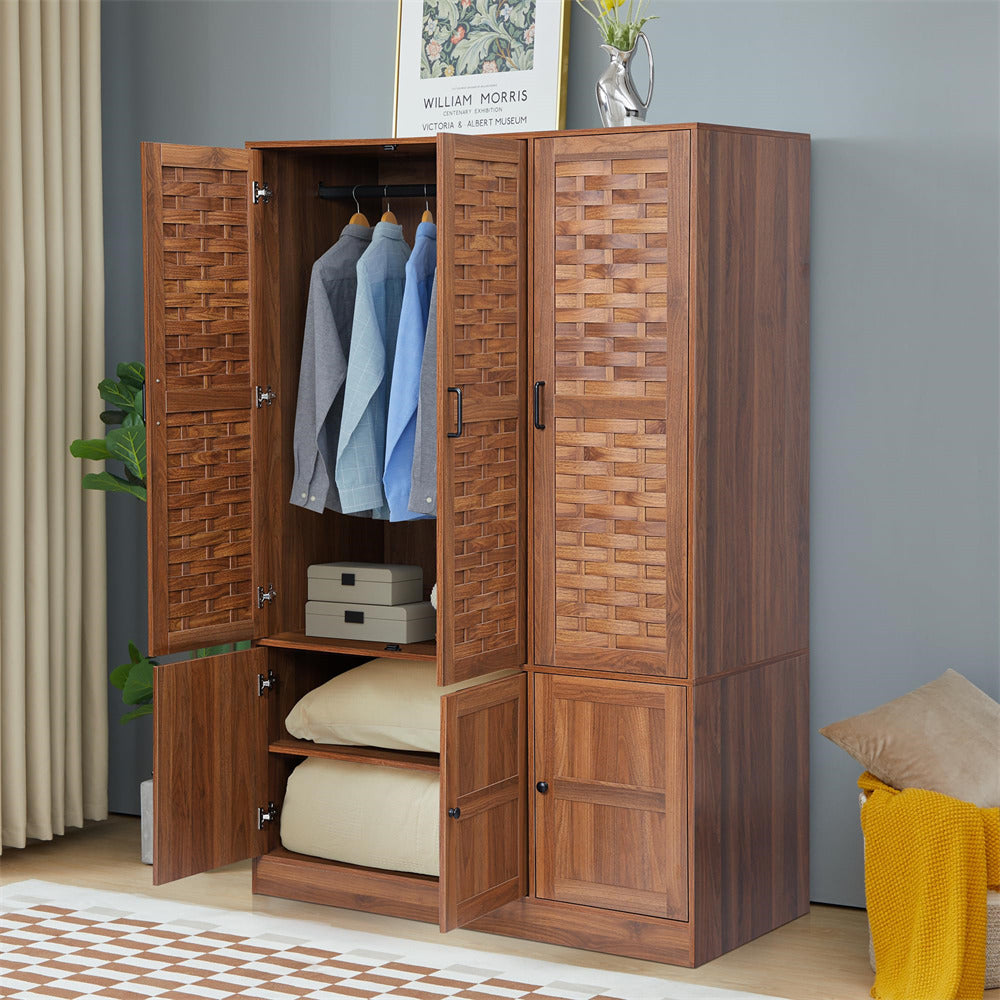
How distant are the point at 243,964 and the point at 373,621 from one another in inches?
34.6

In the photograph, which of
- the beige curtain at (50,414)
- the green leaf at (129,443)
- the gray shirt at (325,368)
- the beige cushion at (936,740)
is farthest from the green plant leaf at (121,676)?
the beige cushion at (936,740)

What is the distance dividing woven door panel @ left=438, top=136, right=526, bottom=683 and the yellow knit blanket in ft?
3.19

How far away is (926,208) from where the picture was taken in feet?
12.2

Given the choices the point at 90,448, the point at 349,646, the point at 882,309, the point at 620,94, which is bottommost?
the point at 349,646

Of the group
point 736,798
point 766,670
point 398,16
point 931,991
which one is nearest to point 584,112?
point 398,16

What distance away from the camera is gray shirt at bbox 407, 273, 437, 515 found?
3.57m

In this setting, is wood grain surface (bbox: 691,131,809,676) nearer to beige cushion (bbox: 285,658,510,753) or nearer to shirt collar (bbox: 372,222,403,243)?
beige cushion (bbox: 285,658,510,753)

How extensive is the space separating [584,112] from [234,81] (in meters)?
1.17

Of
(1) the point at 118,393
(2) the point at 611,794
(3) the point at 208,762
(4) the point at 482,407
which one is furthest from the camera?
(1) the point at 118,393

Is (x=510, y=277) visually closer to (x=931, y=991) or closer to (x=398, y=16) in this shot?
(x=398, y=16)

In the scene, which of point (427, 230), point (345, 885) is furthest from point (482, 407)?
point (345, 885)

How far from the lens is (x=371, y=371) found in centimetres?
371

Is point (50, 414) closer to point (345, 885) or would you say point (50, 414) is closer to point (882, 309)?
point (345, 885)

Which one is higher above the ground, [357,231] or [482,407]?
[357,231]
